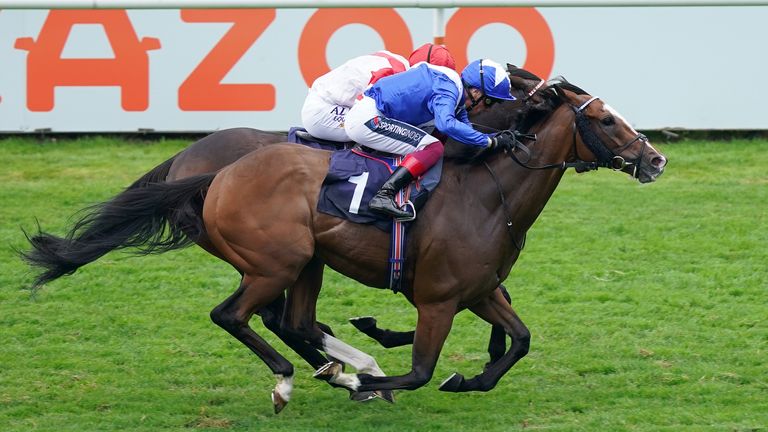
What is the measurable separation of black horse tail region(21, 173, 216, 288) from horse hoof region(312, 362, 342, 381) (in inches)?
Answer: 34.7

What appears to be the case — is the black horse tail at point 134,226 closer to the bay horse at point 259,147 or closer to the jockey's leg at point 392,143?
the bay horse at point 259,147

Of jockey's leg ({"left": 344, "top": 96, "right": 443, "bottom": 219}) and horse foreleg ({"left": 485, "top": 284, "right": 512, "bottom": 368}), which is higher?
jockey's leg ({"left": 344, "top": 96, "right": 443, "bottom": 219})

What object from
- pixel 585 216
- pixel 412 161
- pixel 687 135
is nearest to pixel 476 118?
pixel 412 161

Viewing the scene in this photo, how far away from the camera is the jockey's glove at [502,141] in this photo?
18.5 ft

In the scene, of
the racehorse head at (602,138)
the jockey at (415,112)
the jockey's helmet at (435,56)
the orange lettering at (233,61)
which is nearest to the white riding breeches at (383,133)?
the jockey at (415,112)

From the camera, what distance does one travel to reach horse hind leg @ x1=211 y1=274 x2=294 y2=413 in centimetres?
567

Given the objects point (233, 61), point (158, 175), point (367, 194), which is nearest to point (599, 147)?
point (367, 194)

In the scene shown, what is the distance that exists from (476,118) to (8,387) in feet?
8.78

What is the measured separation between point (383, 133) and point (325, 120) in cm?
Result: 86

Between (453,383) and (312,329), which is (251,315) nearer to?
(312,329)

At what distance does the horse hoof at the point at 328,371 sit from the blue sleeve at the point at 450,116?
1253 mm

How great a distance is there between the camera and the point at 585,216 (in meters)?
9.48

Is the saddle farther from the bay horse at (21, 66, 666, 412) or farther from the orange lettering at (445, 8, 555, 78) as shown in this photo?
the orange lettering at (445, 8, 555, 78)

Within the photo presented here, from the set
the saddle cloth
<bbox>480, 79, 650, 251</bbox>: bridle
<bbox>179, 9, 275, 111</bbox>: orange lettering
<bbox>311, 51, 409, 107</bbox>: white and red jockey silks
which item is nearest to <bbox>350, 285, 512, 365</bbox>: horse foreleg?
<bbox>480, 79, 650, 251</bbox>: bridle
